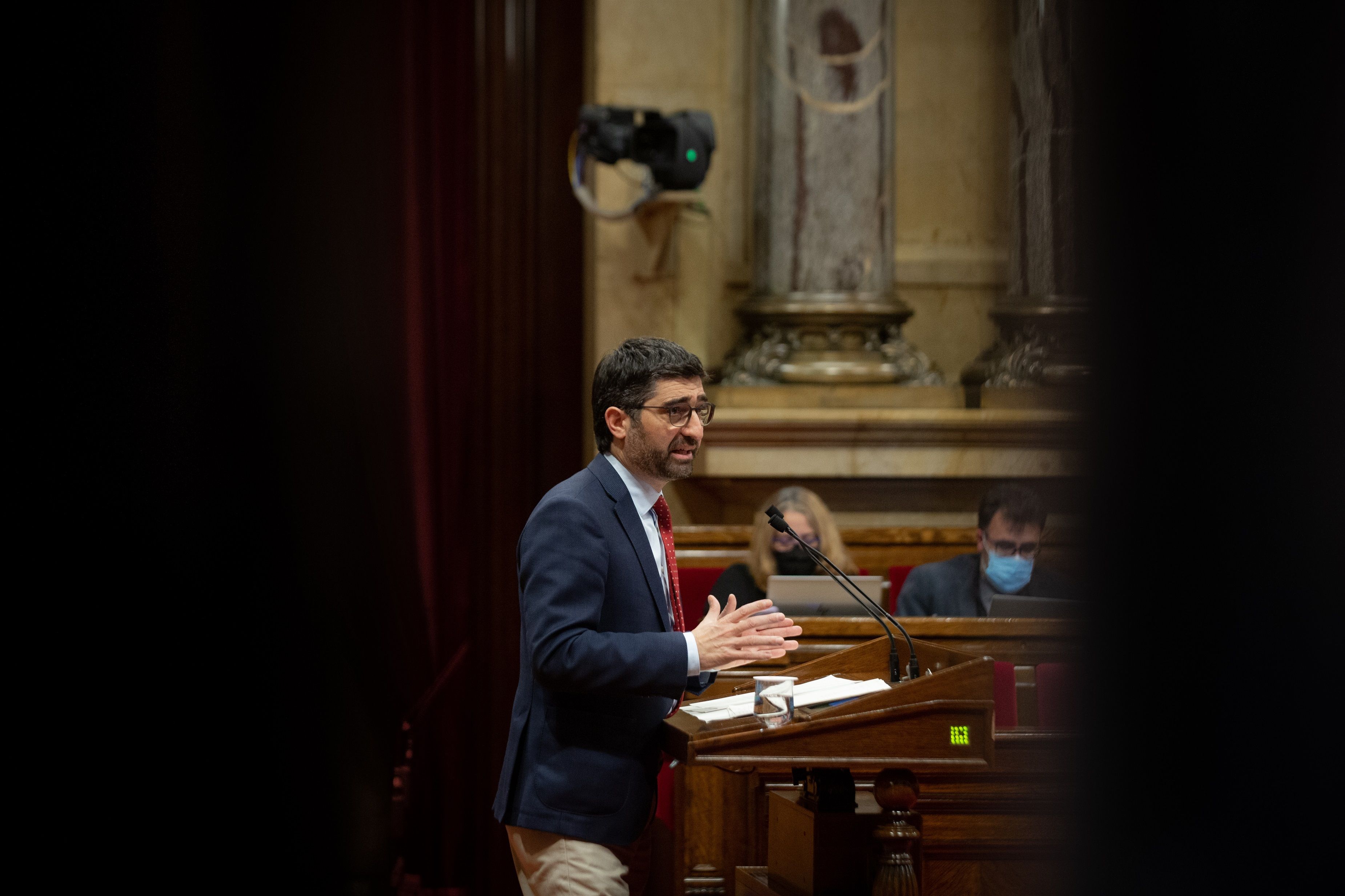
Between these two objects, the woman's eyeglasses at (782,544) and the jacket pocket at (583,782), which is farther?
the woman's eyeglasses at (782,544)

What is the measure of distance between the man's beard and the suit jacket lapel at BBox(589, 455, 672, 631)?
0.12ft

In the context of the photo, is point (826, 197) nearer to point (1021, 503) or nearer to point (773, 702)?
point (773, 702)

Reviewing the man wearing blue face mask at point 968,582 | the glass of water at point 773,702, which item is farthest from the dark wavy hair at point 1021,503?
the man wearing blue face mask at point 968,582

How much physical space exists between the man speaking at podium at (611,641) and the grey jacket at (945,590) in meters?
1.83

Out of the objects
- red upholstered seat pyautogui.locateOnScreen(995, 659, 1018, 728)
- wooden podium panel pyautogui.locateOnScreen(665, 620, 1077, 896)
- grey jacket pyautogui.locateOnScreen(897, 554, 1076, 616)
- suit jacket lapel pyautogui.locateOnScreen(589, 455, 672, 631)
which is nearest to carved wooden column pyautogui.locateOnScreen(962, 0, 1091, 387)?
wooden podium panel pyautogui.locateOnScreen(665, 620, 1077, 896)

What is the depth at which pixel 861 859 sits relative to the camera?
6.21 ft

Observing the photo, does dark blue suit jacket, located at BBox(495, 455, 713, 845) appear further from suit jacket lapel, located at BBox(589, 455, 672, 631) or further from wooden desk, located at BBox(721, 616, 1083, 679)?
wooden desk, located at BBox(721, 616, 1083, 679)

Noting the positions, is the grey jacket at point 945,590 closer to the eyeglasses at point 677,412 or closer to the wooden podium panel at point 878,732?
the wooden podium panel at point 878,732

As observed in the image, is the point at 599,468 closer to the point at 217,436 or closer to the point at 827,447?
the point at 217,436

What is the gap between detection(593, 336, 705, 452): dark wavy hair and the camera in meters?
1.64

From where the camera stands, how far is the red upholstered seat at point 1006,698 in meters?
2.42

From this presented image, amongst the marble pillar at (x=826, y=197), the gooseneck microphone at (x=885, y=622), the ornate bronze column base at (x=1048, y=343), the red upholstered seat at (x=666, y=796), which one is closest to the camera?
the ornate bronze column base at (x=1048, y=343)

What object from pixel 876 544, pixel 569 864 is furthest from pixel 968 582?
pixel 569 864

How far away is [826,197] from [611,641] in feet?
12.4
